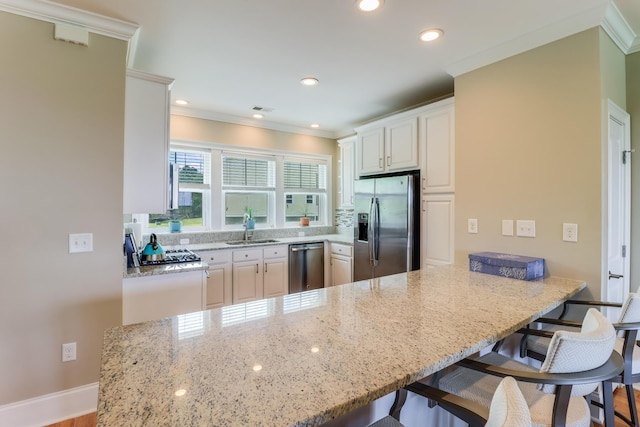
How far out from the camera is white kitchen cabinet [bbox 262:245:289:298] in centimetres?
400

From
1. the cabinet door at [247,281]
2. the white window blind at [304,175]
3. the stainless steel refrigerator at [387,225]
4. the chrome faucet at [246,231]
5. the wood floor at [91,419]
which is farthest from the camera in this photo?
the white window blind at [304,175]

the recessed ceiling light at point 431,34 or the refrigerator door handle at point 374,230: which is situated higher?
the recessed ceiling light at point 431,34

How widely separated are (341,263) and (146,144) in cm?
274

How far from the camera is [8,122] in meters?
1.87

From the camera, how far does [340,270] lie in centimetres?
430

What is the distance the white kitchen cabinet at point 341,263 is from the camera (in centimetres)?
415

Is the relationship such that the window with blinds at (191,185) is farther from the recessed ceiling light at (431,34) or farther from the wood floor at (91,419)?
the recessed ceiling light at (431,34)

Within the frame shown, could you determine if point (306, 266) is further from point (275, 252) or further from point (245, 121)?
point (245, 121)

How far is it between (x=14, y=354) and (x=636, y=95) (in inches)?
176

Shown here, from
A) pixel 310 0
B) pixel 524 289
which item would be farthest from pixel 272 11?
pixel 524 289

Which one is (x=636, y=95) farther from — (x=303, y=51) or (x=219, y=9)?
(x=219, y=9)

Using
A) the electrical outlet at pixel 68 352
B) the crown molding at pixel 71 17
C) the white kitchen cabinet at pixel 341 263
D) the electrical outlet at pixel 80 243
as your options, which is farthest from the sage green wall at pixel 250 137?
the electrical outlet at pixel 68 352

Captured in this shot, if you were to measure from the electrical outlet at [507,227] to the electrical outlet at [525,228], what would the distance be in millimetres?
43

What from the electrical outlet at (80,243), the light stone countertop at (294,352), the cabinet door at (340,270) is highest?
the electrical outlet at (80,243)
